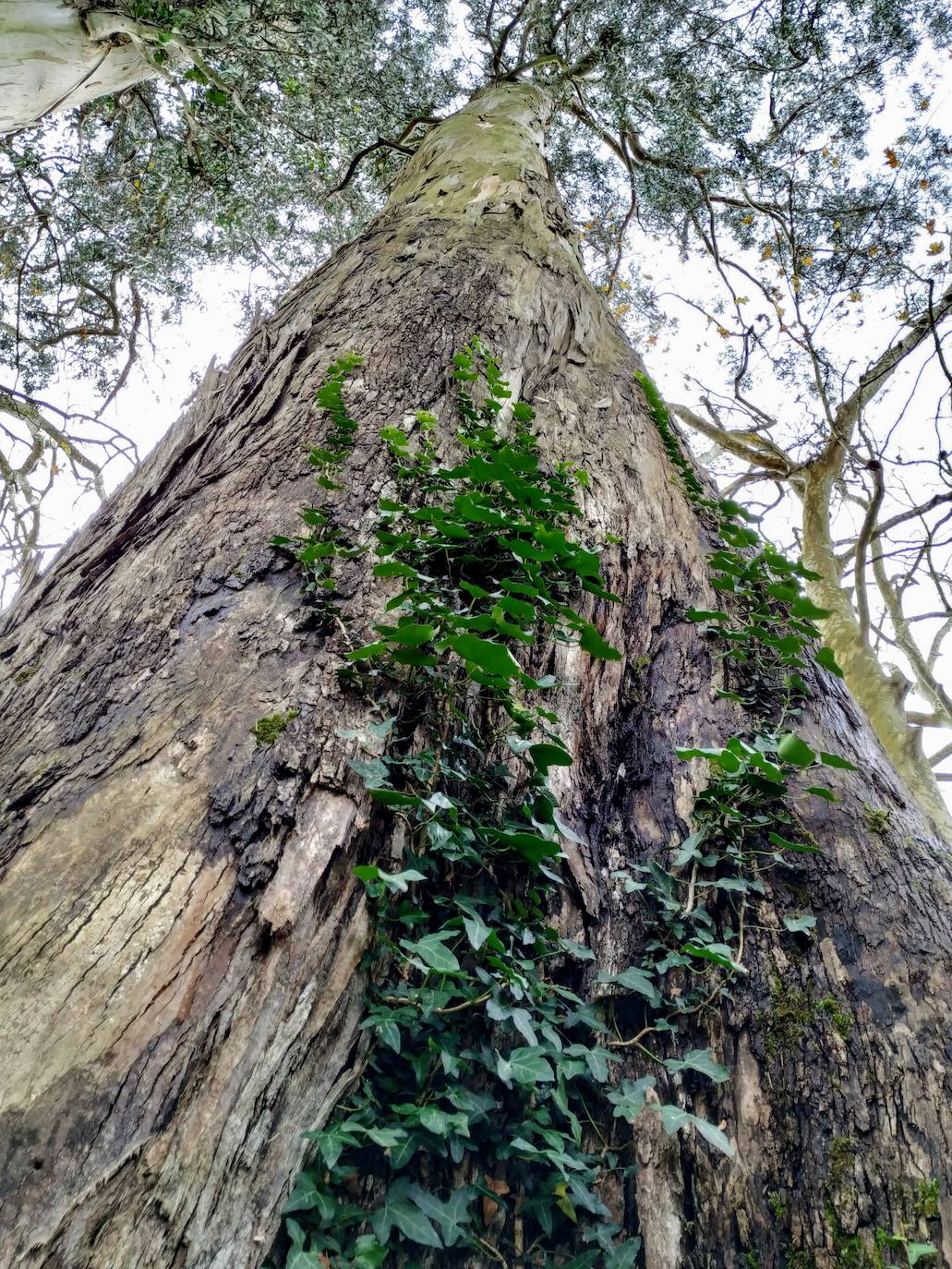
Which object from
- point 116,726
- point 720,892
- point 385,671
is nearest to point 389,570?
point 385,671

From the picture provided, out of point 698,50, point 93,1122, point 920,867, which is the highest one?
point 698,50

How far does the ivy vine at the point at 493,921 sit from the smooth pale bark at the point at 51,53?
370 cm

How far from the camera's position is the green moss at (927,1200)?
1.25 metres

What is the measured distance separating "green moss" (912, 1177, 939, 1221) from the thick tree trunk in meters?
0.01

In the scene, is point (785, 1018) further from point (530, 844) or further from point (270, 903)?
point (270, 903)

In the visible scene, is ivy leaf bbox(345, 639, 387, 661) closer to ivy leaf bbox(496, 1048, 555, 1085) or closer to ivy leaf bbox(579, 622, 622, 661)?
ivy leaf bbox(579, 622, 622, 661)

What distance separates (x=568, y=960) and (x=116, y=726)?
1088 mm

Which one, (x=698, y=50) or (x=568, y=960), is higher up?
(x=698, y=50)

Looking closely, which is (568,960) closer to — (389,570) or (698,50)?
(389,570)

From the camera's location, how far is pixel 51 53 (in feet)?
13.6

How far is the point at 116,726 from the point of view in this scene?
150 centimetres

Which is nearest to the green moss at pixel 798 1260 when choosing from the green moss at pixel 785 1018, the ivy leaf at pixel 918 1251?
the ivy leaf at pixel 918 1251

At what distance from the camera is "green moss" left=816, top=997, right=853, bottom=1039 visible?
1.49m

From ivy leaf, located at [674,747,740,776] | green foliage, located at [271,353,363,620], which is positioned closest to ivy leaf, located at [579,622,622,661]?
ivy leaf, located at [674,747,740,776]
